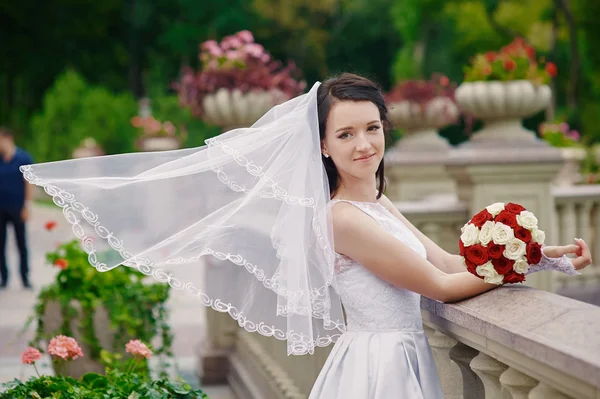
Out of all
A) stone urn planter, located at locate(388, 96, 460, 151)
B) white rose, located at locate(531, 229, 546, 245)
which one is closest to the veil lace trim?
white rose, located at locate(531, 229, 546, 245)

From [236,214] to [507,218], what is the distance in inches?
40.5

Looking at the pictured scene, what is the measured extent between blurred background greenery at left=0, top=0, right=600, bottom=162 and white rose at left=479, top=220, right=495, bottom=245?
2944 centimetres

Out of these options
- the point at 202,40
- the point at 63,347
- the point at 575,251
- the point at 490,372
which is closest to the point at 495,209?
the point at 575,251

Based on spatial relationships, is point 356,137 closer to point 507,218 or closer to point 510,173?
point 507,218

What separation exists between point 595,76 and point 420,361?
32.6 meters

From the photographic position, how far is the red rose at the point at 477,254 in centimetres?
262

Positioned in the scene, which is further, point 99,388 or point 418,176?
A: point 418,176

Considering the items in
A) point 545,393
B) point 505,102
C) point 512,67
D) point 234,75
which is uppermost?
point 234,75

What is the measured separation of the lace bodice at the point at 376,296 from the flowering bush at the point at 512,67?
480cm

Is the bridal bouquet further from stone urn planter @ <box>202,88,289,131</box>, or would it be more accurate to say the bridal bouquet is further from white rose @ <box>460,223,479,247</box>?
stone urn planter @ <box>202,88,289,131</box>

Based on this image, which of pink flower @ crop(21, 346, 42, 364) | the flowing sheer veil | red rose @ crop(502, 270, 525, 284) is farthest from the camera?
pink flower @ crop(21, 346, 42, 364)

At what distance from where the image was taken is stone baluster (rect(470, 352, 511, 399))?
2.54 meters

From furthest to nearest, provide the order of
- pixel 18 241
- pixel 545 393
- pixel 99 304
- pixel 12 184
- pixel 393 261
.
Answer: pixel 18 241 < pixel 12 184 < pixel 99 304 < pixel 393 261 < pixel 545 393

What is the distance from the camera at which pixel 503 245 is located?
258cm
